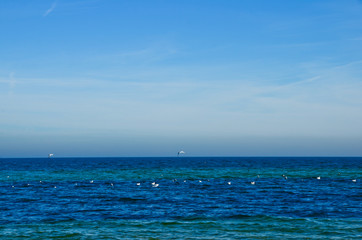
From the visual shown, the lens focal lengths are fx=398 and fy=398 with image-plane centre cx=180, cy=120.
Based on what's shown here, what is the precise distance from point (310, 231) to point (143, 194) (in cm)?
2417

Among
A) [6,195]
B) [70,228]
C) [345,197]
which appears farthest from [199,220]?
[6,195]

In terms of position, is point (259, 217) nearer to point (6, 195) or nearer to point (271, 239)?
point (271, 239)

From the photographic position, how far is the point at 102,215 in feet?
108

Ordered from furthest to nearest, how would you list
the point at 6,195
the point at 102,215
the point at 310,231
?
the point at 6,195, the point at 102,215, the point at 310,231

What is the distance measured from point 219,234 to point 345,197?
75.8 ft

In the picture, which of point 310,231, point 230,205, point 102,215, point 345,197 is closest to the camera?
point 310,231

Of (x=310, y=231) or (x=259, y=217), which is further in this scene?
(x=259, y=217)

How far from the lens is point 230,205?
125 ft

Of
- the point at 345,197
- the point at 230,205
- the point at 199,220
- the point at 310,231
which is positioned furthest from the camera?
the point at 345,197

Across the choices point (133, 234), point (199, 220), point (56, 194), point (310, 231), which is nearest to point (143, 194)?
point (56, 194)

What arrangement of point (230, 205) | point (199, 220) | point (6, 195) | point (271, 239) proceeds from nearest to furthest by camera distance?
point (271, 239) → point (199, 220) → point (230, 205) → point (6, 195)

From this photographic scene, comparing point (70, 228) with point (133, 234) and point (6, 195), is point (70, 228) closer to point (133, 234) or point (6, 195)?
point (133, 234)

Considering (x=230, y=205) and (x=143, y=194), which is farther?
(x=143, y=194)

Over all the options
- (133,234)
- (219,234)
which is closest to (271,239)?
(219,234)
